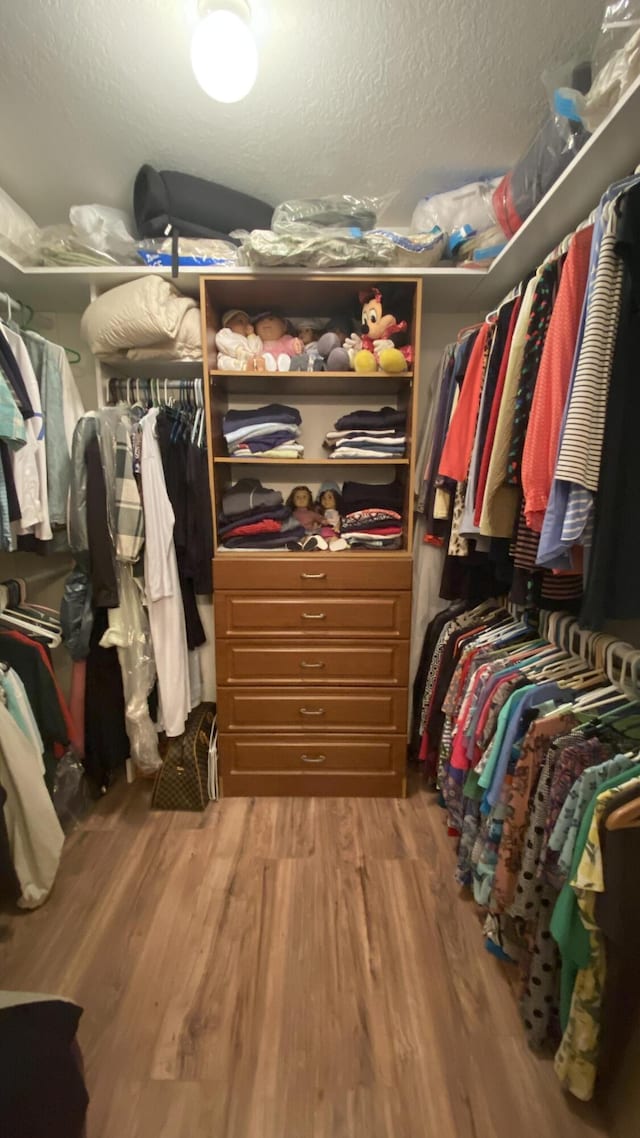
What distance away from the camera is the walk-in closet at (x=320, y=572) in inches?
38.7

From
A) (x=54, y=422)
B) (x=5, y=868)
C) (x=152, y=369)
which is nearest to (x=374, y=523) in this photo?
(x=152, y=369)

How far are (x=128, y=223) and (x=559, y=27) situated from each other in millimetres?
1531

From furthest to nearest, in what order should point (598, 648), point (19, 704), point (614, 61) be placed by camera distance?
point (19, 704) < point (598, 648) < point (614, 61)

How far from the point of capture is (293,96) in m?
1.36

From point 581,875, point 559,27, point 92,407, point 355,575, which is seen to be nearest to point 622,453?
point 581,875

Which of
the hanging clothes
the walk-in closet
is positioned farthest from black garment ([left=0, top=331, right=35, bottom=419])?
the hanging clothes

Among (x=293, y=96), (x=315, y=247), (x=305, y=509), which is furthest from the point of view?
(x=305, y=509)

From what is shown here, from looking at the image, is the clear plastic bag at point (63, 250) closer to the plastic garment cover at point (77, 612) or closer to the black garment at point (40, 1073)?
the plastic garment cover at point (77, 612)

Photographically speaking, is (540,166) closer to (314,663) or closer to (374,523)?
(374,523)

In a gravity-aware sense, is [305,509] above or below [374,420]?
below

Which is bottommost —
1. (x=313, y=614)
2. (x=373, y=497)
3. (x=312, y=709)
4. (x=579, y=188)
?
(x=312, y=709)

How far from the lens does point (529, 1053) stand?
1127mm

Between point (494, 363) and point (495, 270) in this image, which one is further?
point (495, 270)

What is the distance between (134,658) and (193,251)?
156 centimetres
